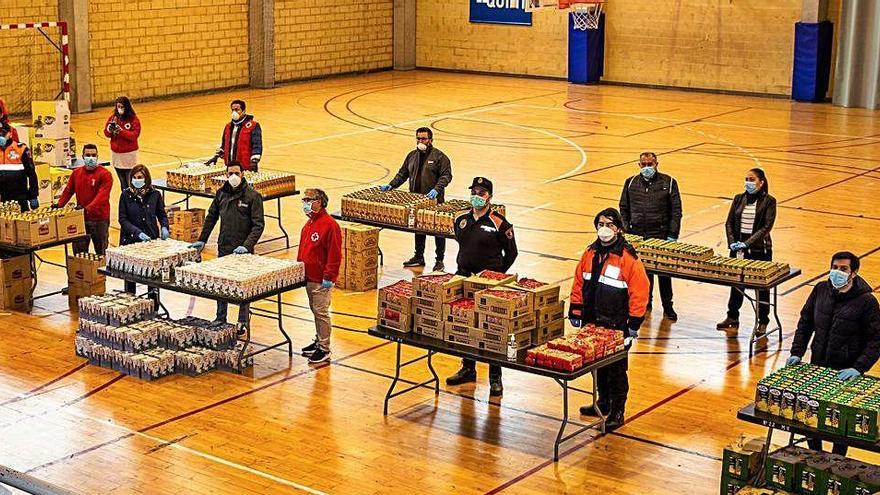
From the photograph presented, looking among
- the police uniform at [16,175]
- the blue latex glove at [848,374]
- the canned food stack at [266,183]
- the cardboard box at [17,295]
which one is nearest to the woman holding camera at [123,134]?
the canned food stack at [266,183]

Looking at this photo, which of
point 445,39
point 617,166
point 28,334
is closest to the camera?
point 28,334

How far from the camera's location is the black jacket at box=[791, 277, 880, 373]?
10.1 metres

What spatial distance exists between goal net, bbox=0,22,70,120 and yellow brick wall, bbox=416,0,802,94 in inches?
558

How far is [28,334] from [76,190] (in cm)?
241

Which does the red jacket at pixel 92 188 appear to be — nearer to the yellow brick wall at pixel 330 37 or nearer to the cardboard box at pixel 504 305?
the cardboard box at pixel 504 305

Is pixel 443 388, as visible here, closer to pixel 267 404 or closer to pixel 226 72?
pixel 267 404

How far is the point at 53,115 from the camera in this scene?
21.2 m

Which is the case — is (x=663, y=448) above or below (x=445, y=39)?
below

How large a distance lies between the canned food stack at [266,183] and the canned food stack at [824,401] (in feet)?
32.2

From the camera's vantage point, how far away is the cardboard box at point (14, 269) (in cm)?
1514

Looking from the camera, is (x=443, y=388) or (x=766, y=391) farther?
A: (x=443, y=388)

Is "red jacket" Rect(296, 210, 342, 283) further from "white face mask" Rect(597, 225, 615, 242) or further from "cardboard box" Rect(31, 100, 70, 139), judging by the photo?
"cardboard box" Rect(31, 100, 70, 139)

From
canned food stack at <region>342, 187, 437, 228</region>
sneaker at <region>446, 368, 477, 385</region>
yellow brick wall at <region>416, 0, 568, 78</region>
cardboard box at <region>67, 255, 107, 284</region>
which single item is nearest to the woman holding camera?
cardboard box at <region>67, 255, 107, 284</region>

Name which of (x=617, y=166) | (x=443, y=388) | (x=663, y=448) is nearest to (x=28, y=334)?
(x=443, y=388)
